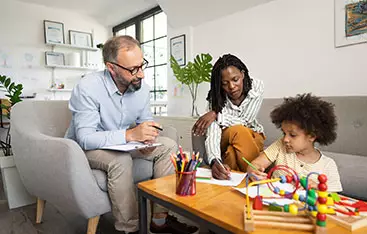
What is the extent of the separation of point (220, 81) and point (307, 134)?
63 centimetres

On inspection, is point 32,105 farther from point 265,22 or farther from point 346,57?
point 346,57

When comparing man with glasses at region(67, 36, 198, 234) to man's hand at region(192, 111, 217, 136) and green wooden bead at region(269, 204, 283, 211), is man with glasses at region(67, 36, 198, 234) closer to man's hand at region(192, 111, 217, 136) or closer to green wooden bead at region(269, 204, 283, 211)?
man's hand at region(192, 111, 217, 136)

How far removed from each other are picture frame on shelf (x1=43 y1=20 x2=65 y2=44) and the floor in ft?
10.8

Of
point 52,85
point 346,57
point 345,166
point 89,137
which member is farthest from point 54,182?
point 52,85

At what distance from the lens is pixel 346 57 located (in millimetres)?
2062

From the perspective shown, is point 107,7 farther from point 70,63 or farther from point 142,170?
point 142,170

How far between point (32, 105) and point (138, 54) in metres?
0.82

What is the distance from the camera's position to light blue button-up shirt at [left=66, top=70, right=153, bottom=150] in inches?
52.3

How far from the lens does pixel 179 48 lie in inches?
137

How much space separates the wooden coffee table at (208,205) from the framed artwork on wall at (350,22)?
167 cm

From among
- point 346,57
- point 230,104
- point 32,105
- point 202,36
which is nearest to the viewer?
point 230,104

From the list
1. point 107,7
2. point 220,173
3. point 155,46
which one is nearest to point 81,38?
point 107,7

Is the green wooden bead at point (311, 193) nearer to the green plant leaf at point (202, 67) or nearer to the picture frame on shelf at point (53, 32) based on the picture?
the green plant leaf at point (202, 67)

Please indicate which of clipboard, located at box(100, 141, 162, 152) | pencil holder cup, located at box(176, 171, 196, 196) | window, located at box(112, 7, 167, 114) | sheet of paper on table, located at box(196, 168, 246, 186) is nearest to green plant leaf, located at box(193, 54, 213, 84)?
window, located at box(112, 7, 167, 114)
